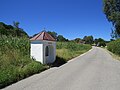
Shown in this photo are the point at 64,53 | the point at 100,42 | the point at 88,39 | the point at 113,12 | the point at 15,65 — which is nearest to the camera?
the point at 15,65

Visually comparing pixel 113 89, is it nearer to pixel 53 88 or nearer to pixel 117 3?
pixel 53 88

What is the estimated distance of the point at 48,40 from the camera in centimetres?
1981

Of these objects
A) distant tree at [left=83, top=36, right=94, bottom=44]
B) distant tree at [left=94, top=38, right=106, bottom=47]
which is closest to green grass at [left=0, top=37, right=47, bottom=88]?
distant tree at [left=94, top=38, right=106, bottom=47]

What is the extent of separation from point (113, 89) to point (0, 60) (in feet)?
26.3

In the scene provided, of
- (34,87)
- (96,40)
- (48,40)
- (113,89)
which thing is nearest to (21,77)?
(34,87)

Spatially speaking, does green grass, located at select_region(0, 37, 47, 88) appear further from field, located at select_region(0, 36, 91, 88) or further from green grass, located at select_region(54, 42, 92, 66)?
green grass, located at select_region(54, 42, 92, 66)

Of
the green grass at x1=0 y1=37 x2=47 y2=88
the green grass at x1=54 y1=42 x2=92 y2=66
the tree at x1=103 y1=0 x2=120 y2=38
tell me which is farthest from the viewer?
the tree at x1=103 y1=0 x2=120 y2=38

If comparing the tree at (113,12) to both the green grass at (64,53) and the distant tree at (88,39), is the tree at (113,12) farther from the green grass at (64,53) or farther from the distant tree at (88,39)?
the distant tree at (88,39)

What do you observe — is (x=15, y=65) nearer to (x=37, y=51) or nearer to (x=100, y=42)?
(x=37, y=51)

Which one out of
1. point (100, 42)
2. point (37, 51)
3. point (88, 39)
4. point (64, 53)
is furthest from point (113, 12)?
point (88, 39)

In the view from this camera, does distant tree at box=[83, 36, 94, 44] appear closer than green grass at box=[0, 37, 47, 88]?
No

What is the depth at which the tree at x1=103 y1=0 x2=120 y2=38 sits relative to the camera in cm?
3734

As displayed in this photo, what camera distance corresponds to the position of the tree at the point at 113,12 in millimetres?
Answer: 37344

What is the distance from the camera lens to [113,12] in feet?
125
